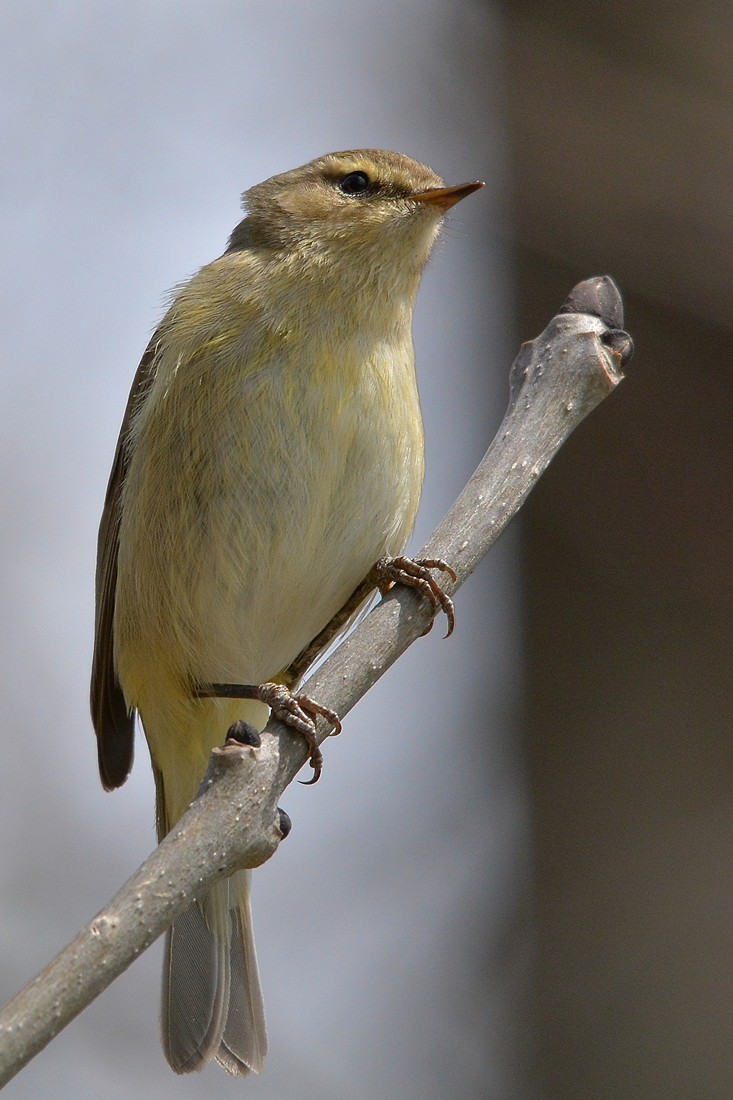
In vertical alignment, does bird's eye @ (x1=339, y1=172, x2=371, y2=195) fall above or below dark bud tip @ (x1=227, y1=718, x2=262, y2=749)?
above

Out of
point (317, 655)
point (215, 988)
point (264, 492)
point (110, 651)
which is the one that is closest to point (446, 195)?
point (264, 492)

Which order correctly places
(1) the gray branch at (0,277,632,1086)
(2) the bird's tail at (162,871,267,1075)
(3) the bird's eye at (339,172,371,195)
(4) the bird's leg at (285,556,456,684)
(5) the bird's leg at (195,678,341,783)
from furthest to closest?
(3) the bird's eye at (339,172,371,195)
(2) the bird's tail at (162,871,267,1075)
(4) the bird's leg at (285,556,456,684)
(5) the bird's leg at (195,678,341,783)
(1) the gray branch at (0,277,632,1086)

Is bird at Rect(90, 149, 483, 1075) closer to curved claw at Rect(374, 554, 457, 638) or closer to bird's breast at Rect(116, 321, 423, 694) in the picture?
bird's breast at Rect(116, 321, 423, 694)

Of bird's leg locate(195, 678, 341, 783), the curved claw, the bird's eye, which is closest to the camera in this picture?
bird's leg locate(195, 678, 341, 783)

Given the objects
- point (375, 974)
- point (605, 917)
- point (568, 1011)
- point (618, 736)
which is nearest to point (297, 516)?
point (618, 736)

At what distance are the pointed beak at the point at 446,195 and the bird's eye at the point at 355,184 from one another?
14cm

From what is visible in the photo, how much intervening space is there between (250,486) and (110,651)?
658mm

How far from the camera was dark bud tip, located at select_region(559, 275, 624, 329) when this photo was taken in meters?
1.85

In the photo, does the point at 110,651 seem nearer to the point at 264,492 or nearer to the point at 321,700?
the point at 264,492

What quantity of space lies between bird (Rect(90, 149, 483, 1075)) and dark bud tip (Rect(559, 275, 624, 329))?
0.65 meters

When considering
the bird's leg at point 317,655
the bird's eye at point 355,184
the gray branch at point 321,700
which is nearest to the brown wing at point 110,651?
the bird's leg at point 317,655

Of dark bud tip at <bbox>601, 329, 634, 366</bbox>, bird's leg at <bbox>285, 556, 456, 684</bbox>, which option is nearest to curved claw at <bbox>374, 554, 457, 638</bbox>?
bird's leg at <bbox>285, 556, 456, 684</bbox>

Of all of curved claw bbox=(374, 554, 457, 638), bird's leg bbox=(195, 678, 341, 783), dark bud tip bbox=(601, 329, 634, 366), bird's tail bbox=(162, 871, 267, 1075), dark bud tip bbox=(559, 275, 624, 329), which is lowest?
bird's tail bbox=(162, 871, 267, 1075)

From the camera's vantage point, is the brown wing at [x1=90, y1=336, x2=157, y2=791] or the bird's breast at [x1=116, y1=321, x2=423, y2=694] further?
the brown wing at [x1=90, y1=336, x2=157, y2=791]
